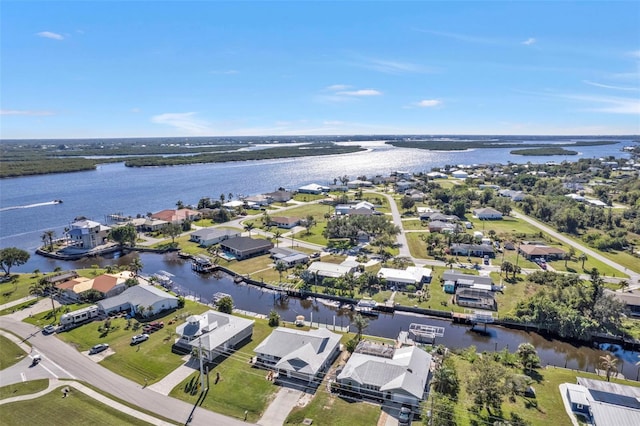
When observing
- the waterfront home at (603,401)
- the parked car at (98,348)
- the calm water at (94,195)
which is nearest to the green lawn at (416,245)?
the waterfront home at (603,401)

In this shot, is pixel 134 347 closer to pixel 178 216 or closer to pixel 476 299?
pixel 476 299

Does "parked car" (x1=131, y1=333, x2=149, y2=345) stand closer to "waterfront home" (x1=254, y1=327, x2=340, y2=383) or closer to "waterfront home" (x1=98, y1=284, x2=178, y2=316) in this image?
"waterfront home" (x1=98, y1=284, x2=178, y2=316)

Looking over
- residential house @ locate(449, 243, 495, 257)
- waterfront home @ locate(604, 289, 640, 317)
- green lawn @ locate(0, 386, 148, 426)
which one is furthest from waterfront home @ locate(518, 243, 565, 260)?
green lawn @ locate(0, 386, 148, 426)

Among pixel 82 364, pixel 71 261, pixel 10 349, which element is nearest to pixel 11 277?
pixel 71 261

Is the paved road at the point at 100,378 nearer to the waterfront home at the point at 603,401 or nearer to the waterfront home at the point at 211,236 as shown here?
the waterfront home at the point at 603,401

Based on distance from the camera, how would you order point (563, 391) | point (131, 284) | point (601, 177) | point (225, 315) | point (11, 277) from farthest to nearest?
point (601, 177) → point (11, 277) → point (131, 284) → point (225, 315) → point (563, 391)

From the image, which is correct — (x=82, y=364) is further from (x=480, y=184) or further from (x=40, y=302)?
(x=480, y=184)
